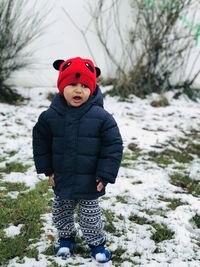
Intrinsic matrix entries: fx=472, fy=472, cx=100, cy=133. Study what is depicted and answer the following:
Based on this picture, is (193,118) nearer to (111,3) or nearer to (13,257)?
(111,3)

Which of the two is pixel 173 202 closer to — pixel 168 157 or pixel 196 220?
pixel 196 220

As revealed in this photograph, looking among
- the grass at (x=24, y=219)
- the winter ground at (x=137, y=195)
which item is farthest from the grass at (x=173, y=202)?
the grass at (x=24, y=219)

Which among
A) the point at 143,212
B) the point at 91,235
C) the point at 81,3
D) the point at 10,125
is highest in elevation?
the point at 81,3

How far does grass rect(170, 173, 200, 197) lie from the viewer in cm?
448

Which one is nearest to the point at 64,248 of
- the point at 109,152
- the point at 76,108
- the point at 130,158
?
the point at 109,152

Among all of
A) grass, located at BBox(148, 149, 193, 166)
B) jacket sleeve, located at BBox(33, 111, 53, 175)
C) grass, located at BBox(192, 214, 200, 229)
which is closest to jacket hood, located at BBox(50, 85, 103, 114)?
jacket sleeve, located at BBox(33, 111, 53, 175)

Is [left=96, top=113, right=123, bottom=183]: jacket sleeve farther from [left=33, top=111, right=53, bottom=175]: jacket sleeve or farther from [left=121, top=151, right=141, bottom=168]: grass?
[left=121, top=151, right=141, bottom=168]: grass

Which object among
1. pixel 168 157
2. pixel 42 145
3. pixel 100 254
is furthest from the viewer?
pixel 168 157

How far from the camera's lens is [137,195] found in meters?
4.24

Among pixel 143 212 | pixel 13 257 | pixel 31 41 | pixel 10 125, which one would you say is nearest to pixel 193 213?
pixel 143 212

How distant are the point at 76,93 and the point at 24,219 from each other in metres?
1.33

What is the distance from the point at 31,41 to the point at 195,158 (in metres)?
3.64

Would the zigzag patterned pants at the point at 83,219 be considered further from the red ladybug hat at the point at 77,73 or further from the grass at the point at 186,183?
the grass at the point at 186,183

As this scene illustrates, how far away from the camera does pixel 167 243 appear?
3.37 metres
